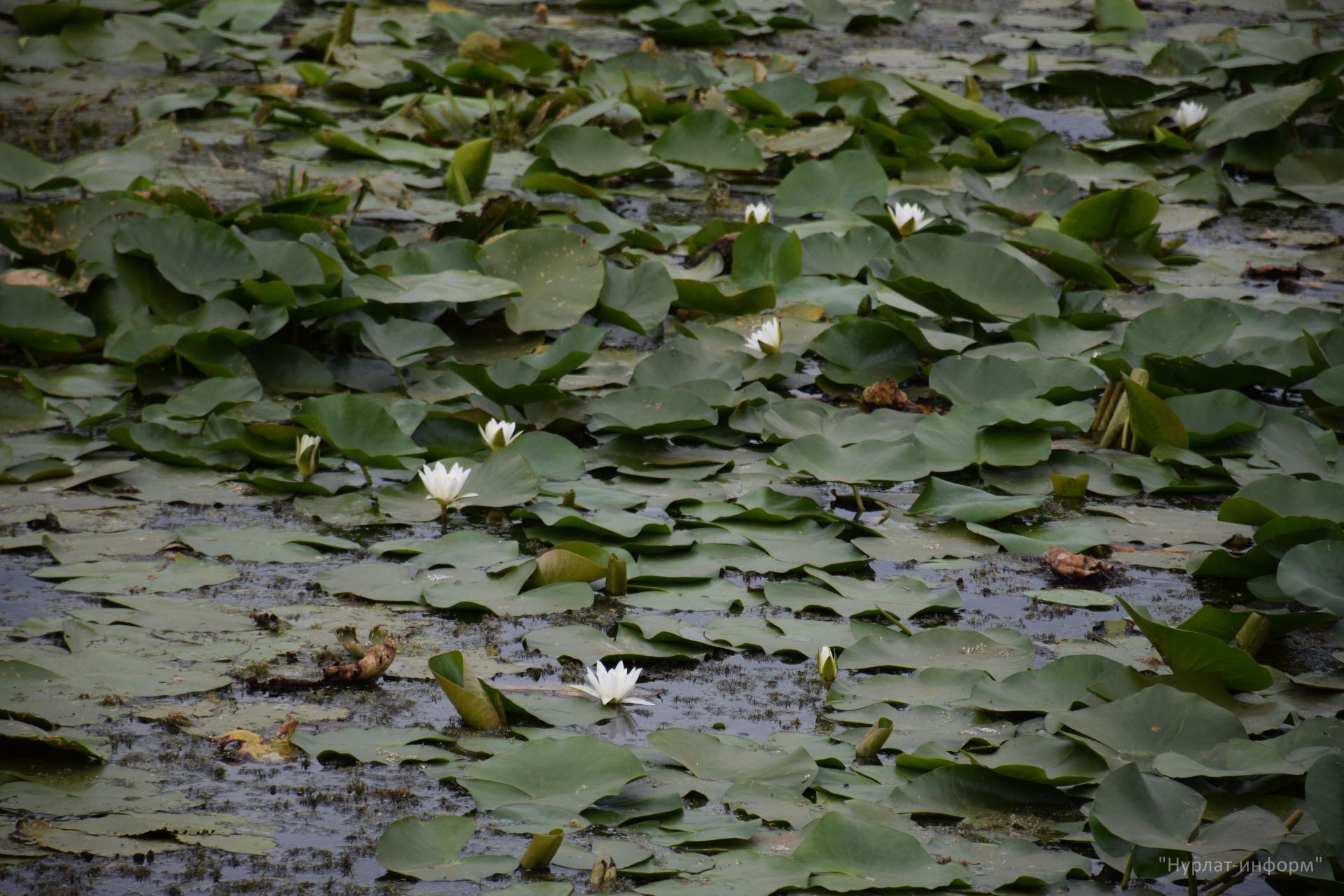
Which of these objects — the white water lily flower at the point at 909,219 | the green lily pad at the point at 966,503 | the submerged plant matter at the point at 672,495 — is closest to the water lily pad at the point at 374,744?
the submerged plant matter at the point at 672,495

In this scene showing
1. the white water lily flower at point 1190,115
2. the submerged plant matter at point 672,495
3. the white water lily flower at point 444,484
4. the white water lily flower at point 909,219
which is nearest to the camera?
the submerged plant matter at point 672,495

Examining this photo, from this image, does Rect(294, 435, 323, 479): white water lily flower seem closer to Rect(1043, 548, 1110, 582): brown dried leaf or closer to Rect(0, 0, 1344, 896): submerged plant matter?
Rect(0, 0, 1344, 896): submerged plant matter

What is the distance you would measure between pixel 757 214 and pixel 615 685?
2187 mm

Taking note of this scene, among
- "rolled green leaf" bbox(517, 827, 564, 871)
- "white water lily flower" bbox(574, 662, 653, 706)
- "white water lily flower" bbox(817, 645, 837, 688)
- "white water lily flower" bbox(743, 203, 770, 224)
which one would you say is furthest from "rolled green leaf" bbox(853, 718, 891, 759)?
"white water lily flower" bbox(743, 203, 770, 224)

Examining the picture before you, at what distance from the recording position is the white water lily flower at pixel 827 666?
78.7 inches

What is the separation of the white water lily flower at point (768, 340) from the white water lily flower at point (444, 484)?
0.95 metres

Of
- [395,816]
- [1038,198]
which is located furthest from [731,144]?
[395,816]

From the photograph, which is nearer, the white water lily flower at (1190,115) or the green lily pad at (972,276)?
the green lily pad at (972,276)

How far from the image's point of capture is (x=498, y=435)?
2.71 meters

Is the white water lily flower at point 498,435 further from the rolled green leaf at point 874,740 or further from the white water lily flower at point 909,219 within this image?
the white water lily flower at point 909,219

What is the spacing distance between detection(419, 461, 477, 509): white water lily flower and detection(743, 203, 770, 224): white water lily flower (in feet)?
5.18

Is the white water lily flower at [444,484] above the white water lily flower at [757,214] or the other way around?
the other way around

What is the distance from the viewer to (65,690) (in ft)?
6.28

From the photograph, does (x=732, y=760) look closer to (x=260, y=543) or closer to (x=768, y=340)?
(x=260, y=543)
